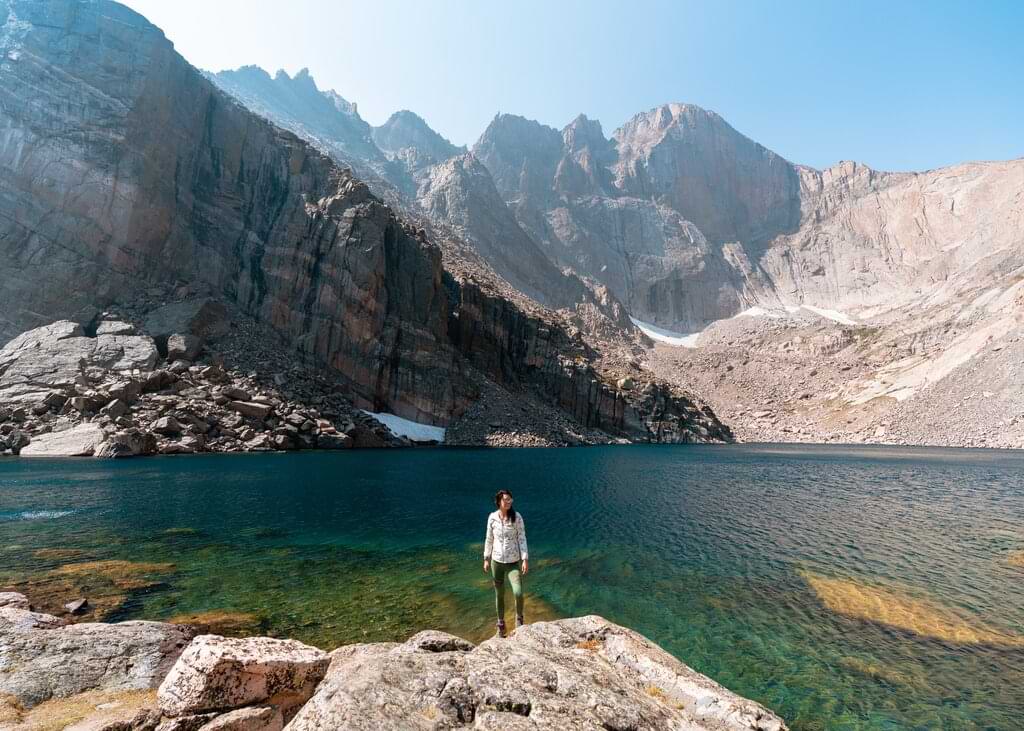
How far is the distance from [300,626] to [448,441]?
7903 centimetres

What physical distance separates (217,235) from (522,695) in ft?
384

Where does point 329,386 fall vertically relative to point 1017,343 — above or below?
below

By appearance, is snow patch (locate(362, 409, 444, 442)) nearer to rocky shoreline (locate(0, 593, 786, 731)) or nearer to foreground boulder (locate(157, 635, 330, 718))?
rocky shoreline (locate(0, 593, 786, 731))

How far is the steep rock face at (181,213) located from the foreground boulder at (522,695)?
90.7 meters

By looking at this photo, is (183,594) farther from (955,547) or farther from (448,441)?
(448,441)

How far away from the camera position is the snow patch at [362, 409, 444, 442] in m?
90.8

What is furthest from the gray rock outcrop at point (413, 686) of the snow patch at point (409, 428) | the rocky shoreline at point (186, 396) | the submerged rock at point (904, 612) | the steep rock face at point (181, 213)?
the steep rock face at point (181, 213)

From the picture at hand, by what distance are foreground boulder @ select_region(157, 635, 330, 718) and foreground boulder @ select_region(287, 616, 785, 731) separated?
1.18 meters

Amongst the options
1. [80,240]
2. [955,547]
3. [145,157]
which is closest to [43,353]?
[80,240]

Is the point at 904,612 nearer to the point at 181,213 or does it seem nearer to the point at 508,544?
the point at 508,544

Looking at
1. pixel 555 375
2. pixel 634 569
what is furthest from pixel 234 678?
pixel 555 375

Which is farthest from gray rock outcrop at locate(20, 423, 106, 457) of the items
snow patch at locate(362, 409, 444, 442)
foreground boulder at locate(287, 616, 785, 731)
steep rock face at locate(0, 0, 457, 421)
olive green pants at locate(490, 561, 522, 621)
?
foreground boulder at locate(287, 616, 785, 731)

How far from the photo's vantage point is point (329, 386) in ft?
294

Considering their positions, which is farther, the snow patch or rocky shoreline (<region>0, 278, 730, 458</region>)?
the snow patch
